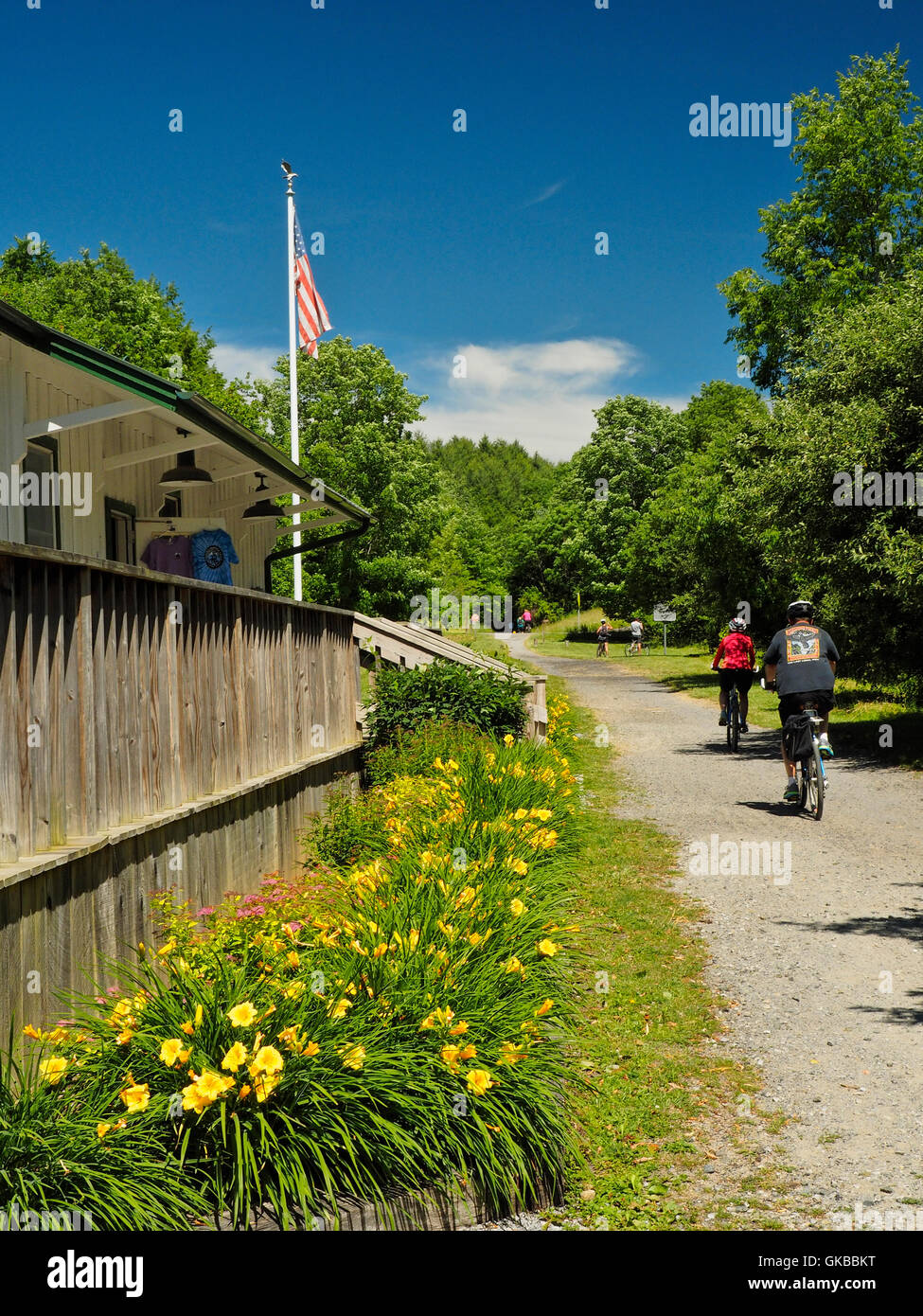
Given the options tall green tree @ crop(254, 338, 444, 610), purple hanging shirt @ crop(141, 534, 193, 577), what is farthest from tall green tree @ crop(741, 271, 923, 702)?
tall green tree @ crop(254, 338, 444, 610)

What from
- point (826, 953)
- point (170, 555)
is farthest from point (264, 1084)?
point (170, 555)

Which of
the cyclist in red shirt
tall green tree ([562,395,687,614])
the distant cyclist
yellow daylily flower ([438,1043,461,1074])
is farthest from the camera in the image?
tall green tree ([562,395,687,614])

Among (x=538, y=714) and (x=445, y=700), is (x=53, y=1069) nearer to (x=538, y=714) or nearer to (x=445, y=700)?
(x=445, y=700)

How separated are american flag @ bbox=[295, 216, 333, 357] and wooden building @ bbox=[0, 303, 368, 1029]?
783 cm

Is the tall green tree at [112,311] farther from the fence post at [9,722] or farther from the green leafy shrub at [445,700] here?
the fence post at [9,722]

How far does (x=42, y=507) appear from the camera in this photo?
9.16 metres

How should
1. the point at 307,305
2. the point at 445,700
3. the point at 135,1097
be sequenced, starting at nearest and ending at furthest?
1. the point at 135,1097
2. the point at 445,700
3. the point at 307,305

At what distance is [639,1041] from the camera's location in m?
4.82

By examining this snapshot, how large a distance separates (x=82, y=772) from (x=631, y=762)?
444 inches

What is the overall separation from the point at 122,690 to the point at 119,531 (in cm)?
Answer: 674

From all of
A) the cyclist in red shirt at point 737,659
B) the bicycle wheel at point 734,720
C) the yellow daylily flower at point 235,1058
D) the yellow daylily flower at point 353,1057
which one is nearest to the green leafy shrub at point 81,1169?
the yellow daylily flower at point 235,1058

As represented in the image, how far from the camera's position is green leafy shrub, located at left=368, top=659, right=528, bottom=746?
1077cm

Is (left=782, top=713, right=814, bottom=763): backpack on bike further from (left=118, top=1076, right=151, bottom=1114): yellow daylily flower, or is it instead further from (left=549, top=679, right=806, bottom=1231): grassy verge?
(left=118, top=1076, right=151, bottom=1114): yellow daylily flower

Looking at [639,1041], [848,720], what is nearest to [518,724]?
[639,1041]
